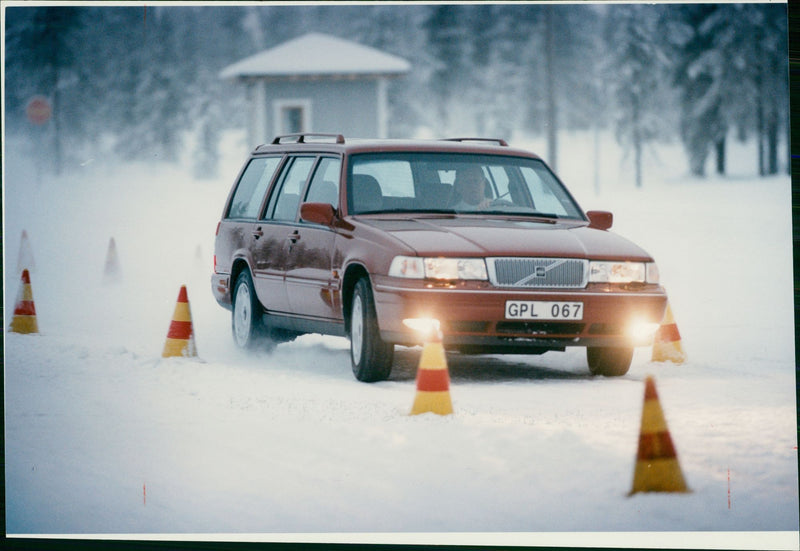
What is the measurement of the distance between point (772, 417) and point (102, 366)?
4.48 m

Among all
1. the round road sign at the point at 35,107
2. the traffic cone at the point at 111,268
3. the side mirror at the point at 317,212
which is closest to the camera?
the side mirror at the point at 317,212

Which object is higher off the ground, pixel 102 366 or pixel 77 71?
pixel 77 71

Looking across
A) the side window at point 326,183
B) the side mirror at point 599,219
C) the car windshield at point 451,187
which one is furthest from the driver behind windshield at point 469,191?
the side window at point 326,183

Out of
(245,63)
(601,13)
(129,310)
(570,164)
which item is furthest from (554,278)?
(601,13)

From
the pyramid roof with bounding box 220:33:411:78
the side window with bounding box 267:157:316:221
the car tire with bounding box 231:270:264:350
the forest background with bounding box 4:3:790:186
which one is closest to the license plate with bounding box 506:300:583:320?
the side window with bounding box 267:157:316:221

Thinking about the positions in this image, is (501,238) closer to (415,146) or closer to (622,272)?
(622,272)

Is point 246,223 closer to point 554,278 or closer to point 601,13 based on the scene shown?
point 554,278

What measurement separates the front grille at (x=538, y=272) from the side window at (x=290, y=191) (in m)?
2.21

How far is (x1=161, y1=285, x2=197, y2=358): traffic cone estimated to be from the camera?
10.1 metres

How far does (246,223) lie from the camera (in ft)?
35.7

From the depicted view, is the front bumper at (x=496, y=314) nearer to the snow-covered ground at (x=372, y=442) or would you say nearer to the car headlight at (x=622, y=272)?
the car headlight at (x=622, y=272)

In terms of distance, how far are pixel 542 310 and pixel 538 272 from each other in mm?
238

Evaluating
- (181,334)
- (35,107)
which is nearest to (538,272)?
(181,334)

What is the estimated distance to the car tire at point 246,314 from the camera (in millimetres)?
10453
